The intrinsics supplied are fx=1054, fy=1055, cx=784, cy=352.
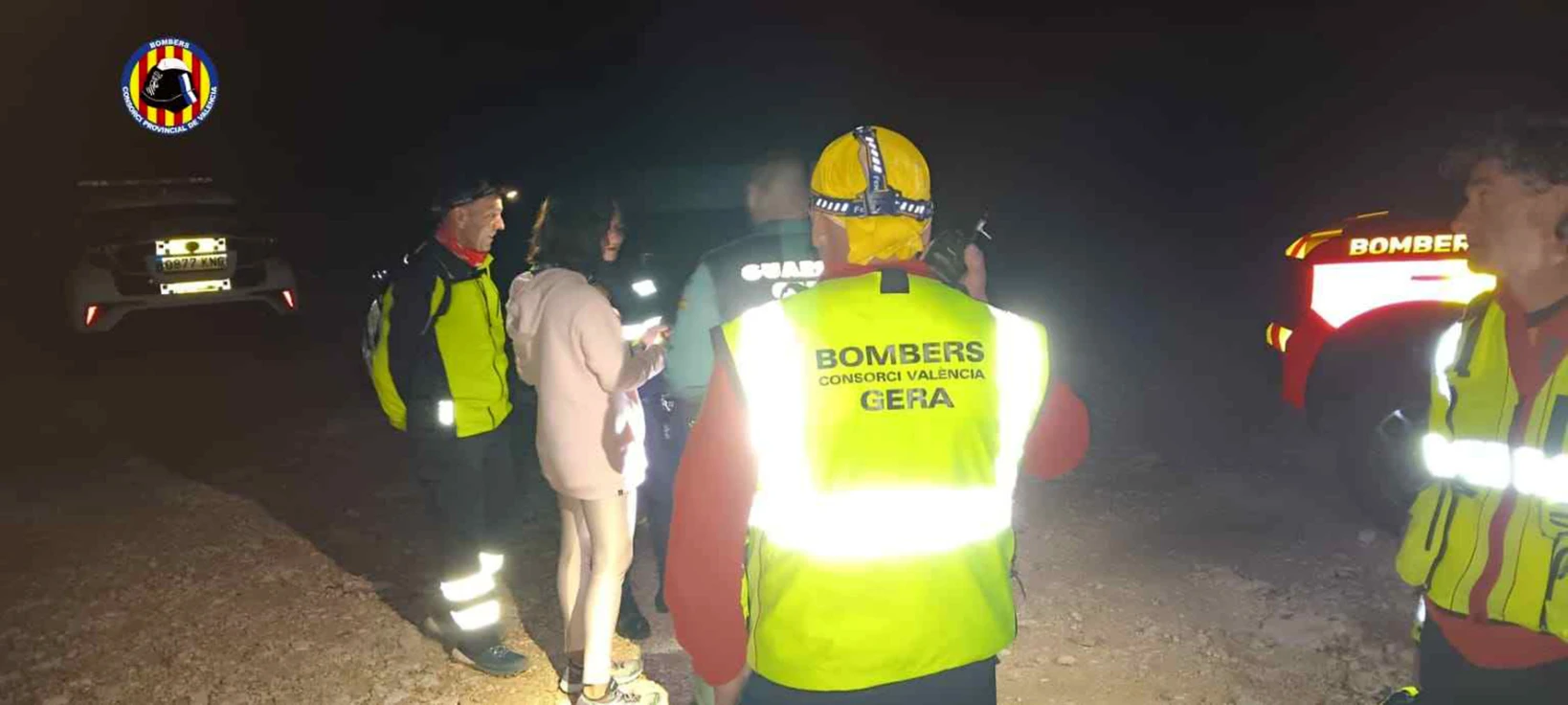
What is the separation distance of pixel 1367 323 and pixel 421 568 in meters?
4.78

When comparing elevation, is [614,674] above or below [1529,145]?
below

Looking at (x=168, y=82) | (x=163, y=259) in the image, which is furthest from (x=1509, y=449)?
(x=168, y=82)

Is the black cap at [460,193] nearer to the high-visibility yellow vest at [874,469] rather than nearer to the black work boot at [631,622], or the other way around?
the black work boot at [631,622]

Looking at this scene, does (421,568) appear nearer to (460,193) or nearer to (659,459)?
(659,459)

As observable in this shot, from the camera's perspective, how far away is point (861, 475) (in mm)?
1805

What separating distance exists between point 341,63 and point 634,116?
18.3m

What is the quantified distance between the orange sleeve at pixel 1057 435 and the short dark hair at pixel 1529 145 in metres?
0.99

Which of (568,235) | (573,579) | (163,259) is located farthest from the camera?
(163,259)

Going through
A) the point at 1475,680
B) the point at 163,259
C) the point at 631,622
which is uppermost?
the point at 163,259

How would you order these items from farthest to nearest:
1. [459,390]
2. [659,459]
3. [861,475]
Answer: [659,459]
[459,390]
[861,475]

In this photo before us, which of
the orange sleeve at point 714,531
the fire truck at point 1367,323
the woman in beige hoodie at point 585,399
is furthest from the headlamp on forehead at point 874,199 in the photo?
the fire truck at point 1367,323

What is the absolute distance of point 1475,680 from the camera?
7.09 feet

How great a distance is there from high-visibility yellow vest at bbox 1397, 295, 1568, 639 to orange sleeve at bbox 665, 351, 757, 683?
1.47m

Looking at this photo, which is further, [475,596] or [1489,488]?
[475,596]
